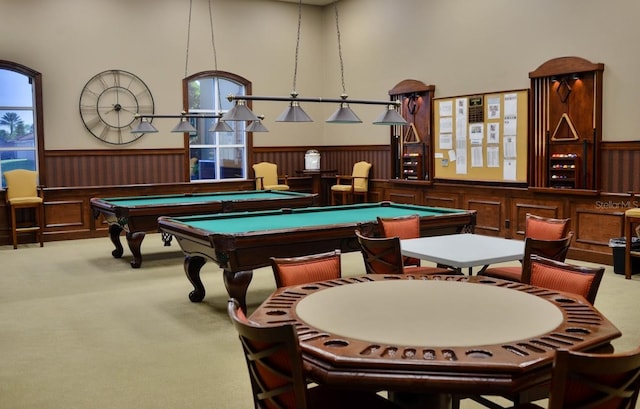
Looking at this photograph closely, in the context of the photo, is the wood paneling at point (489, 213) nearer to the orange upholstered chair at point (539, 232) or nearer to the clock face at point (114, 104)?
the orange upholstered chair at point (539, 232)

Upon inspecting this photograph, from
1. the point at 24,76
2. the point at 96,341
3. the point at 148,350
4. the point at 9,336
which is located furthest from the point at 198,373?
the point at 24,76

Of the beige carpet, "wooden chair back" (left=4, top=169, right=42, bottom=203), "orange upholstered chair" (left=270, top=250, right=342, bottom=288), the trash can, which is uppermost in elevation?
"wooden chair back" (left=4, top=169, right=42, bottom=203)

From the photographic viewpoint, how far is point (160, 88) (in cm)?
1052

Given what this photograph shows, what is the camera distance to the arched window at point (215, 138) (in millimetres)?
11172

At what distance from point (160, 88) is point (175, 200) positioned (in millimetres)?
3207

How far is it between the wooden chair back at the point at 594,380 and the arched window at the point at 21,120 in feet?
30.6

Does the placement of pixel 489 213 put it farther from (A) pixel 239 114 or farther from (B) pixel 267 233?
(B) pixel 267 233

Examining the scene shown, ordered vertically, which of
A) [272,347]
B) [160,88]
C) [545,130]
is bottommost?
[272,347]

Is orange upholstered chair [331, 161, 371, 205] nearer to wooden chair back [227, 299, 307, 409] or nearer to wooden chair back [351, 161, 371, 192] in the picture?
wooden chair back [351, 161, 371, 192]

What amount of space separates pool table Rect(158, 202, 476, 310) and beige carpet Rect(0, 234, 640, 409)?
0.46 metres

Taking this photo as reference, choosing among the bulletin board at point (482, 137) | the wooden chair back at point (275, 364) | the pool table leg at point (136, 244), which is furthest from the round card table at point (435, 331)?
the bulletin board at point (482, 137)

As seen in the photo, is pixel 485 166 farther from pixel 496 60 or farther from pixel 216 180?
pixel 216 180

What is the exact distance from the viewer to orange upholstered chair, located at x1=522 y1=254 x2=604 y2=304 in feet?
A: 9.59

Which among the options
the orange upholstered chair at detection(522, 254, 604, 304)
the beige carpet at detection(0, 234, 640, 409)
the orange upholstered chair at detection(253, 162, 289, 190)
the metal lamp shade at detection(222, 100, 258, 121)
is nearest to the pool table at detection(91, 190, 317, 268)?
the beige carpet at detection(0, 234, 640, 409)
